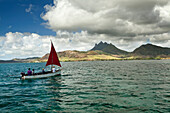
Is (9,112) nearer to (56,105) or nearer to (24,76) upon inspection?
(56,105)

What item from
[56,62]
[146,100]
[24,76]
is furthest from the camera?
[56,62]

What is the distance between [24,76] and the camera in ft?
143

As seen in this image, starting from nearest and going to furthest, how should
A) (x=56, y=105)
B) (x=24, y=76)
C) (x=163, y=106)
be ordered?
(x=163, y=106) → (x=56, y=105) → (x=24, y=76)

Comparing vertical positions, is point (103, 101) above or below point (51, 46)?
below

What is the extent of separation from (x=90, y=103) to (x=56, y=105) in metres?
4.95

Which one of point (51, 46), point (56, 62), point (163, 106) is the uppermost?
point (51, 46)

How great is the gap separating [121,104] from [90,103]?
441 centimetres

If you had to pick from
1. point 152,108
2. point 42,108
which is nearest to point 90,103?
point 42,108

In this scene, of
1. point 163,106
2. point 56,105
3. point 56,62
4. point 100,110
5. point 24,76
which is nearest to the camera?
point 100,110

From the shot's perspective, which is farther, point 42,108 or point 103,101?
point 103,101

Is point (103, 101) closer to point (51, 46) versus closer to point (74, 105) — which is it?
point (74, 105)

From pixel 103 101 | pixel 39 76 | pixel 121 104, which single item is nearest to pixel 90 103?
pixel 103 101

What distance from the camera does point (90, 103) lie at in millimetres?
17969

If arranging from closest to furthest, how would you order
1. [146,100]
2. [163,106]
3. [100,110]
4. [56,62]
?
[100,110]
[163,106]
[146,100]
[56,62]
